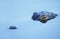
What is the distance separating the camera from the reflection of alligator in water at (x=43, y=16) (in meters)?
1.53

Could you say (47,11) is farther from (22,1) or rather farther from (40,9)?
(22,1)

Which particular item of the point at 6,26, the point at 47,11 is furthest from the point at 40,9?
the point at 6,26

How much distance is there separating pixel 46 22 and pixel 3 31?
0.60 meters

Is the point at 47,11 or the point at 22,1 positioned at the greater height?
the point at 22,1

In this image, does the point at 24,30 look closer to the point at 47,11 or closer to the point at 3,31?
the point at 3,31

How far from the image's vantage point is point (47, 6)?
1.55m

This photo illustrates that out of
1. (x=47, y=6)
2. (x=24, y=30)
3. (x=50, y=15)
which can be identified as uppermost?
(x=47, y=6)

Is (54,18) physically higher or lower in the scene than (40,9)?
lower

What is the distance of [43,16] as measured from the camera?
155 centimetres

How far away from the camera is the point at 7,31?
1.54 m

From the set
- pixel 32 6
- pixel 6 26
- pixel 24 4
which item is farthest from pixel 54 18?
pixel 6 26

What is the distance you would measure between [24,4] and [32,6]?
11 cm

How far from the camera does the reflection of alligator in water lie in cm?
153

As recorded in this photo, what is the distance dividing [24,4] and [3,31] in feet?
1.52
